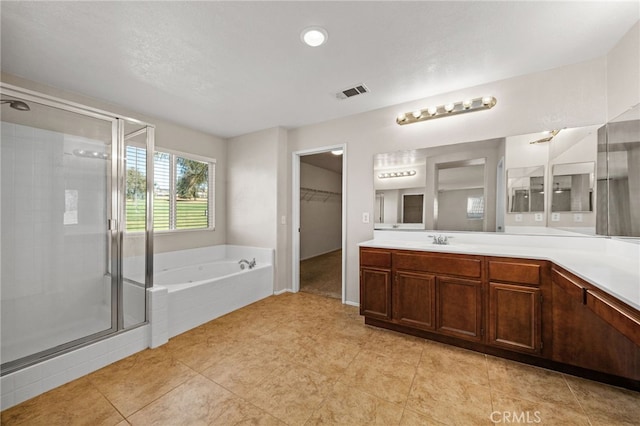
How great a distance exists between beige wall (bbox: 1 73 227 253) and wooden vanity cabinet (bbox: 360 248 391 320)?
269 centimetres

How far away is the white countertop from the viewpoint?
1204 millimetres

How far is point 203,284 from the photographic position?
2.66 meters

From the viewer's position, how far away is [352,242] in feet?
10.6

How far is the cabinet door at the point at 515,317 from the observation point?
1.82 m

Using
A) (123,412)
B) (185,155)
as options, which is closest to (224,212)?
(185,155)

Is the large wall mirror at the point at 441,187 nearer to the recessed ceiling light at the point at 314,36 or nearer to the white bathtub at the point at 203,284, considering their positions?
the recessed ceiling light at the point at 314,36

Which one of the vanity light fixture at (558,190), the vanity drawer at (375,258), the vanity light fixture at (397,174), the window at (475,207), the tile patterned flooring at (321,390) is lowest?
the tile patterned flooring at (321,390)

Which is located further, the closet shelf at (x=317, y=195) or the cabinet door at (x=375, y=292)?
the closet shelf at (x=317, y=195)

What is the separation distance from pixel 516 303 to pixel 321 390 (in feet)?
5.39

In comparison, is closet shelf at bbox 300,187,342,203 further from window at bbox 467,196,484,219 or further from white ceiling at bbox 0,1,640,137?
window at bbox 467,196,484,219

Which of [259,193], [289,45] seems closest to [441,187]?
[289,45]

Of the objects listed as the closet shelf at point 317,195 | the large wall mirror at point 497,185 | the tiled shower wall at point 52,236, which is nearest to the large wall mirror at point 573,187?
the large wall mirror at point 497,185

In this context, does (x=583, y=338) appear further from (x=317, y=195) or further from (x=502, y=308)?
(x=317, y=195)
